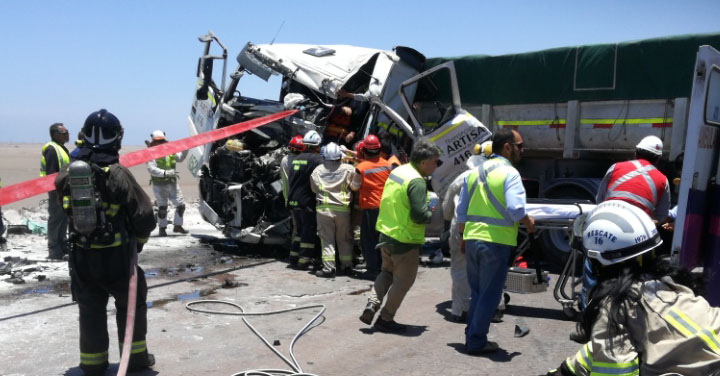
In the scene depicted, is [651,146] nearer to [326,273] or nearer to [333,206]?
[333,206]

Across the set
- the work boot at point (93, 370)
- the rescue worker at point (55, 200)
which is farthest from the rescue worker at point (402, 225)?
the rescue worker at point (55, 200)

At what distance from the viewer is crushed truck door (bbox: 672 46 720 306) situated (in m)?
4.65

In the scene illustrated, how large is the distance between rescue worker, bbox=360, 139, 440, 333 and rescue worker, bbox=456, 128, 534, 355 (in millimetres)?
507

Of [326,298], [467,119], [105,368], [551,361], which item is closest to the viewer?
[105,368]

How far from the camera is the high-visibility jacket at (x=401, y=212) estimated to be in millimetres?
5340

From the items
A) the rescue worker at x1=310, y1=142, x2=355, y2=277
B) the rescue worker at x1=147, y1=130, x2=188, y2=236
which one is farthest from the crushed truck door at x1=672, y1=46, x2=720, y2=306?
the rescue worker at x1=147, y1=130, x2=188, y2=236

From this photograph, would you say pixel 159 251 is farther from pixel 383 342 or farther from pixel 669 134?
pixel 669 134

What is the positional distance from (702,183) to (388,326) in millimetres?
2724

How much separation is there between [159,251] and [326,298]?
371cm

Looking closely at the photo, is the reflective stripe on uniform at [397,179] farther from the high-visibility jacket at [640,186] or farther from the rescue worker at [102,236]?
the rescue worker at [102,236]

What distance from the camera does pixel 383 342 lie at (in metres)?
5.26

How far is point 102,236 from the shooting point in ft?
13.6

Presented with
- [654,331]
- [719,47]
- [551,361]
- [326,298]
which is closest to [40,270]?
[326,298]

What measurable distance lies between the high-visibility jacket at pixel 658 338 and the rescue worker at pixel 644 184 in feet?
10.8
